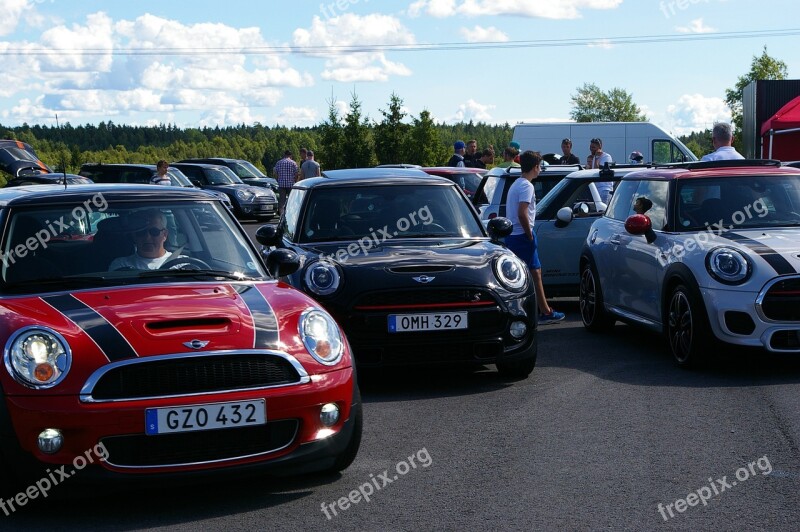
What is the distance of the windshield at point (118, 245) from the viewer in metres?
5.87

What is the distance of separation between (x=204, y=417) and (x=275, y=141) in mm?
162312

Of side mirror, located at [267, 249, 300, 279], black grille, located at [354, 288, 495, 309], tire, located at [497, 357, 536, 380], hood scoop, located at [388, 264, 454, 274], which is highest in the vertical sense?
side mirror, located at [267, 249, 300, 279]

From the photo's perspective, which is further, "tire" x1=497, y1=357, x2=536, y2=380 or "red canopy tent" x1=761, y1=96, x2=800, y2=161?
"red canopy tent" x1=761, y1=96, x2=800, y2=161

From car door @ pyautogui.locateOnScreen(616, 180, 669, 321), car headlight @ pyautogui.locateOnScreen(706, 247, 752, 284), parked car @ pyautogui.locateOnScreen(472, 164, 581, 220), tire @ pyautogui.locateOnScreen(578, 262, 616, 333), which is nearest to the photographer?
car headlight @ pyautogui.locateOnScreen(706, 247, 752, 284)

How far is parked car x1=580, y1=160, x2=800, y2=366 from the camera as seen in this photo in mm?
8211

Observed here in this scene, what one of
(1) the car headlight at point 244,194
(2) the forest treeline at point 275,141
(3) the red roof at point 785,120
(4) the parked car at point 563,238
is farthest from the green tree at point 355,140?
(4) the parked car at point 563,238

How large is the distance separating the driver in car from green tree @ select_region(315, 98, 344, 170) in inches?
1794

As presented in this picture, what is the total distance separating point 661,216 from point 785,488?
15.1 ft

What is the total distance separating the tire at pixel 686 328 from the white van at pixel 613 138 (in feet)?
68.7

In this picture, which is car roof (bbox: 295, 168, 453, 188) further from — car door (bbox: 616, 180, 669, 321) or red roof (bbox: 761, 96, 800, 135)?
red roof (bbox: 761, 96, 800, 135)

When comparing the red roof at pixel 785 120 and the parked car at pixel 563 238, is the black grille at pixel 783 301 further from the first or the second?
the red roof at pixel 785 120

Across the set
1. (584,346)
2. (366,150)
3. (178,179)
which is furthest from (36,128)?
(584,346)

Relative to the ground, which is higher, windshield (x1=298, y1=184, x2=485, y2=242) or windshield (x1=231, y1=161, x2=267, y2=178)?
windshield (x1=298, y1=184, x2=485, y2=242)

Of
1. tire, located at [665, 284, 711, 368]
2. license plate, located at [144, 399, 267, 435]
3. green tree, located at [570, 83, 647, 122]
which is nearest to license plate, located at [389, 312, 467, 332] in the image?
tire, located at [665, 284, 711, 368]
